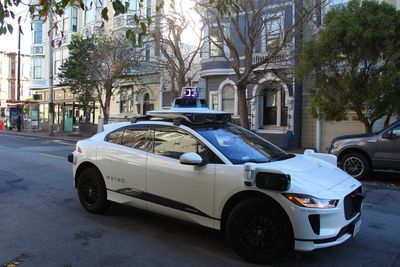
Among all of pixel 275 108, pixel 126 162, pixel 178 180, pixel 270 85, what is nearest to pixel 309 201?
pixel 178 180

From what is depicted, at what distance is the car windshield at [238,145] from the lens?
5.31 meters

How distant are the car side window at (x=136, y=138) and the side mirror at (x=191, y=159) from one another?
1057 mm

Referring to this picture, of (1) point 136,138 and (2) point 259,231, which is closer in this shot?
(2) point 259,231

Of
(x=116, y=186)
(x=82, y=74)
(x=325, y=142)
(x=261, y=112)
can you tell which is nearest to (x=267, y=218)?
(x=116, y=186)

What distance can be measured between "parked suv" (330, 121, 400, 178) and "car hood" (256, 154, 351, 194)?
18.7 feet

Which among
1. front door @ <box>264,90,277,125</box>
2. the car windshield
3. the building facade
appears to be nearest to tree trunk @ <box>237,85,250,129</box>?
the building facade

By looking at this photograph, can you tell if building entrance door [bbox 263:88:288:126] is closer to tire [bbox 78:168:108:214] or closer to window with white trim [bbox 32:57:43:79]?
tire [bbox 78:168:108:214]

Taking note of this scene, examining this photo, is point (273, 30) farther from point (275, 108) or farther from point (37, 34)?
point (37, 34)

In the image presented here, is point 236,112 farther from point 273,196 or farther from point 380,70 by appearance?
point 273,196

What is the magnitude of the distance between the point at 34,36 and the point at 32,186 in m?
37.2

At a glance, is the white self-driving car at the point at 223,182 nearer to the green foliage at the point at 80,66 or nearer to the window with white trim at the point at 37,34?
the green foliage at the point at 80,66

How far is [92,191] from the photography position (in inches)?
267

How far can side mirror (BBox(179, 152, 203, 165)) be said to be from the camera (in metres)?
5.07

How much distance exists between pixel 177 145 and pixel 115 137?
1382mm
